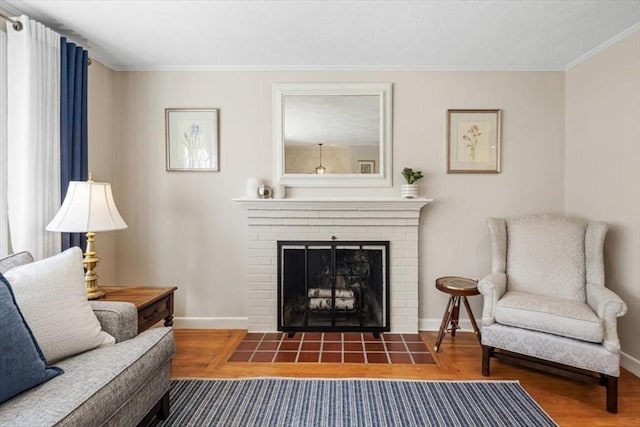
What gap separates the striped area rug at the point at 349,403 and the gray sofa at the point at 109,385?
0.98 feet

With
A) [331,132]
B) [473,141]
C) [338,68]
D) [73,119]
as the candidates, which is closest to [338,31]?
[338,68]

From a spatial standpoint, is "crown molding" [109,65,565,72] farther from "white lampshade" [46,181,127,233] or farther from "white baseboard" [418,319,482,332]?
"white baseboard" [418,319,482,332]

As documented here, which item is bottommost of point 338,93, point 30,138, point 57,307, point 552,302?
point 552,302

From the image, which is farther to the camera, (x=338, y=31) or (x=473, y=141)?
(x=473, y=141)

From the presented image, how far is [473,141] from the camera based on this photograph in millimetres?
2977

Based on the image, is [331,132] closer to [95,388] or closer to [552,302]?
[552,302]

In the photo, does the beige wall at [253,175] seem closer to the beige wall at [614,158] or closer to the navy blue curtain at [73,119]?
the beige wall at [614,158]

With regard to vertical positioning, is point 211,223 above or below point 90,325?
above

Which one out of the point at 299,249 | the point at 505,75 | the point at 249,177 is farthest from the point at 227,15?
the point at 505,75

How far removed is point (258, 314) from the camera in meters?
2.98

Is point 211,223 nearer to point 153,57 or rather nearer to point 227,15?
point 153,57

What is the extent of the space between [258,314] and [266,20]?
7.67 feet

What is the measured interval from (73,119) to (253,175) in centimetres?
137

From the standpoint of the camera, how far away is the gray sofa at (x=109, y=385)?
3.68 ft
